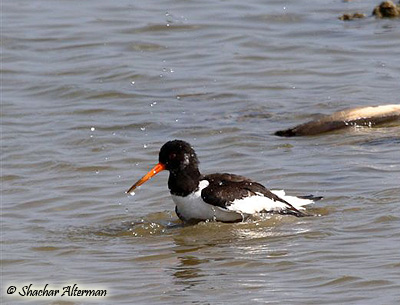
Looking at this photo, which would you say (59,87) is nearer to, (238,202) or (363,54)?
(363,54)

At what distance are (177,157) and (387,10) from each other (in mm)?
8519

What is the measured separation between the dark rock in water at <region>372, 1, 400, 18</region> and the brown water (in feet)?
0.62

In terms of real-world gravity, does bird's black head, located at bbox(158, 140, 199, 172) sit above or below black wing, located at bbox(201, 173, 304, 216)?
above

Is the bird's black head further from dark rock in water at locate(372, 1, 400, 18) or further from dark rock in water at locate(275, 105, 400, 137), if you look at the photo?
dark rock in water at locate(372, 1, 400, 18)

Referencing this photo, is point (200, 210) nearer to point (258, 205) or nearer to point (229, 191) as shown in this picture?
point (229, 191)

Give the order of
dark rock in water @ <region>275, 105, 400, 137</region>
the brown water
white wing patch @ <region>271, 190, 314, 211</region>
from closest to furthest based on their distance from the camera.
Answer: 1. the brown water
2. white wing patch @ <region>271, 190, 314, 211</region>
3. dark rock in water @ <region>275, 105, 400, 137</region>

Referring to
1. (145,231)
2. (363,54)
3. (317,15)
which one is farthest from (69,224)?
(317,15)

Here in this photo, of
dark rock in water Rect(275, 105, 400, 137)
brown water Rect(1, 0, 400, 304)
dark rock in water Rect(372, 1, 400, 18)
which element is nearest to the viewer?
brown water Rect(1, 0, 400, 304)

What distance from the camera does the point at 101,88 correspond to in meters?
15.1

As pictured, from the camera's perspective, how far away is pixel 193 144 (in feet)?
40.9

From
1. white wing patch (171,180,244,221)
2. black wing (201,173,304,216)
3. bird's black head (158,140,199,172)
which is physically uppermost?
bird's black head (158,140,199,172)

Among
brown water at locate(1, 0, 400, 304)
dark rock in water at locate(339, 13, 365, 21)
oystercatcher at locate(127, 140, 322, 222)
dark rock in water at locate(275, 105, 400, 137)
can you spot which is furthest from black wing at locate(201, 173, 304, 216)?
dark rock in water at locate(339, 13, 365, 21)

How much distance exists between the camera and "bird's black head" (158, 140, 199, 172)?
9.91 meters

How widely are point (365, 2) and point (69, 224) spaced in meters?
10.1
